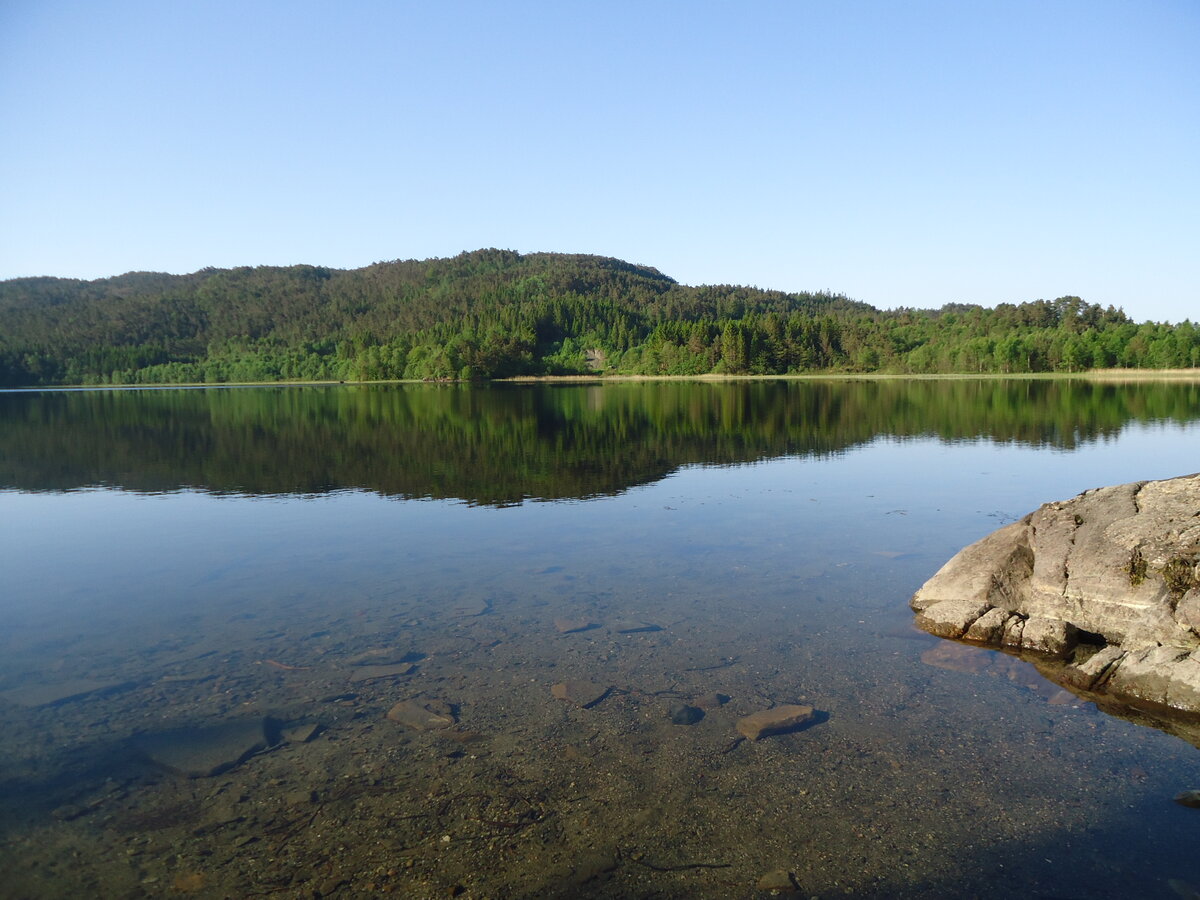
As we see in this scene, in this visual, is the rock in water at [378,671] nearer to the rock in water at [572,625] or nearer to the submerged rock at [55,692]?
the rock in water at [572,625]

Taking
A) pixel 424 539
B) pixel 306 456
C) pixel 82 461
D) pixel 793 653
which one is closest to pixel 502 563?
pixel 424 539

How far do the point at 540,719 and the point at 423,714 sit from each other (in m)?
1.61

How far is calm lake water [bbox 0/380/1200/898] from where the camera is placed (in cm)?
694

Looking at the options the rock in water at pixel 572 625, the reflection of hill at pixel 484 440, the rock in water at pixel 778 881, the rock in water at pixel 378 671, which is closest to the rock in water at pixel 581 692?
the rock in water at pixel 572 625

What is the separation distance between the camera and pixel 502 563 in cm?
1767

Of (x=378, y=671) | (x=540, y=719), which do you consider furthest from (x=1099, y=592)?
(x=378, y=671)

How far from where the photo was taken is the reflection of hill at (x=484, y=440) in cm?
3086

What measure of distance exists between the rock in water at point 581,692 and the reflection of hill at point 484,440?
50.1 ft

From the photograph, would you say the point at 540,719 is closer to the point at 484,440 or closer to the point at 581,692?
the point at 581,692

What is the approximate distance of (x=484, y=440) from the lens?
146ft

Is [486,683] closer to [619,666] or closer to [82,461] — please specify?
[619,666]

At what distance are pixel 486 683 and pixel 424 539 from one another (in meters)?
10.0

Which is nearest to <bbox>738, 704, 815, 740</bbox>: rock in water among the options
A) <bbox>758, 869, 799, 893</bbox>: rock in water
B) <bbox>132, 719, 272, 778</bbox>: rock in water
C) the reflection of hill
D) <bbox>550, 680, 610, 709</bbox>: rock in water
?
<bbox>550, 680, 610, 709</bbox>: rock in water

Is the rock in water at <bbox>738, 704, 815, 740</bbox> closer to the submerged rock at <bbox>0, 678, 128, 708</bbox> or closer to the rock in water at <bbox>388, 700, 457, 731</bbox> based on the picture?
the rock in water at <bbox>388, 700, 457, 731</bbox>
